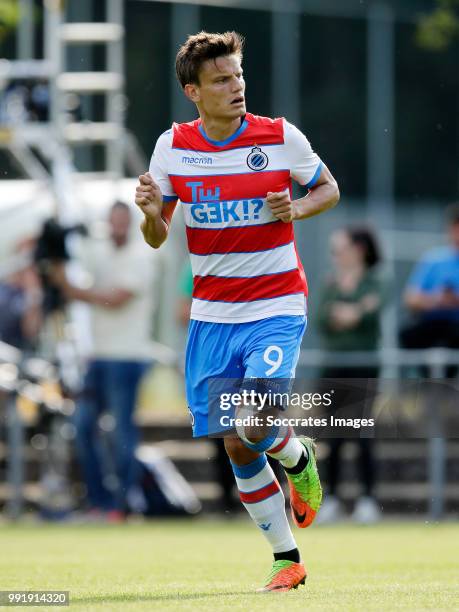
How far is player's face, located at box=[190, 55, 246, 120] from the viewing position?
6.81m

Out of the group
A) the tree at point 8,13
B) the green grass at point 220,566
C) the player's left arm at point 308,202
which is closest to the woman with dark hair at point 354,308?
the green grass at point 220,566

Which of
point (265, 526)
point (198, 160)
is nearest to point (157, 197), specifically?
point (198, 160)

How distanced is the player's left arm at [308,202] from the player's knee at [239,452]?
996 mm

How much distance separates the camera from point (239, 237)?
6.81 meters

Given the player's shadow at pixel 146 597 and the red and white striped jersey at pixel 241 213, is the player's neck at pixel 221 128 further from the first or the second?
the player's shadow at pixel 146 597

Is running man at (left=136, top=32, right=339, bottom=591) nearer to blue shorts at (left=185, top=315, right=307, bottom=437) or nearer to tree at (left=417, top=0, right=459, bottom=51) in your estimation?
blue shorts at (left=185, top=315, right=307, bottom=437)

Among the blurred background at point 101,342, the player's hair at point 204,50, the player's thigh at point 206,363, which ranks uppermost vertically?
the player's hair at point 204,50

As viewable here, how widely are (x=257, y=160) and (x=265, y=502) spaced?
4.96ft

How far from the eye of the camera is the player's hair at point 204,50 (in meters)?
6.87

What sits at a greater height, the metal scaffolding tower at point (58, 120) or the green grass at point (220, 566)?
the metal scaffolding tower at point (58, 120)

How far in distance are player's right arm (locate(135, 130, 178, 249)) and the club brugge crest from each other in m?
0.39

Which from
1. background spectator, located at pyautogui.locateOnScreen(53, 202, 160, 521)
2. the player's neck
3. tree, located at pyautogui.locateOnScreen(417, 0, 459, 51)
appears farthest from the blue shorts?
tree, located at pyautogui.locateOnScreen(417, 0, 459, 51)

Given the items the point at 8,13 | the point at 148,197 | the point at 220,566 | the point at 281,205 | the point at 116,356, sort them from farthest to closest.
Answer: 1. the point at 8,13
2. the point at 116,356
3. the point at 220,566
4. the point at 148,197
5. the point at 281,205

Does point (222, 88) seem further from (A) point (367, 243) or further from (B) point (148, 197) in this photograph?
(A) point (367, 243)
